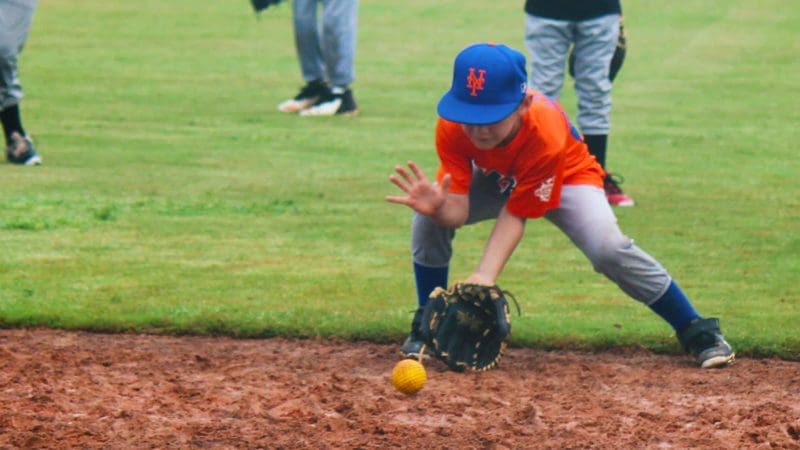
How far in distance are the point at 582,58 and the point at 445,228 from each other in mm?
3237

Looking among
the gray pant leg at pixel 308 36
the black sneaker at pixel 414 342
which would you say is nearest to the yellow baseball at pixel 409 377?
the black sneaker at pixel 414 342

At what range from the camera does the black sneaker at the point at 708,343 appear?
573 centimetres

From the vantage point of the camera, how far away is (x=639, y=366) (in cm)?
582

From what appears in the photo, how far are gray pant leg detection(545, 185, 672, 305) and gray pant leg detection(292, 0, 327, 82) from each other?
6647mm

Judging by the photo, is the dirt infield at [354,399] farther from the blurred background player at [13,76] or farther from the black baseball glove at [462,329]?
the blurred background player at [13,76]


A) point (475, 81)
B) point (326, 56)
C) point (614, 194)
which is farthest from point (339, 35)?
point (475, 81)

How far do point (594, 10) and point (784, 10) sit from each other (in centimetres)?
1173

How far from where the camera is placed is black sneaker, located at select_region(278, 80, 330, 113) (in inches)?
485

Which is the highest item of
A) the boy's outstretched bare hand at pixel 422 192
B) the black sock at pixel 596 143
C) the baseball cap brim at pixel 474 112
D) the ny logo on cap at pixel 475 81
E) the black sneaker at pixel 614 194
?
the ny logo on cap at pixel 475 81

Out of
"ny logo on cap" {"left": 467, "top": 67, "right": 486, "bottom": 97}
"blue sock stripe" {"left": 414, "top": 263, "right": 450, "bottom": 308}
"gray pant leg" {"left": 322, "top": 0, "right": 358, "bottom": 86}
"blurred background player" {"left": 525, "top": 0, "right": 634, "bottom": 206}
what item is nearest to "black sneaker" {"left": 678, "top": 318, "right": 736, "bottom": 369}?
"blue sock stripe" {"left": 414, "top": 263, "right": 450, "bottom": 308}

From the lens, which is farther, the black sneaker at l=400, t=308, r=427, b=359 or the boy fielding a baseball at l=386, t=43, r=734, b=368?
the black sneaker at l=400, t=308, r=427, b=359

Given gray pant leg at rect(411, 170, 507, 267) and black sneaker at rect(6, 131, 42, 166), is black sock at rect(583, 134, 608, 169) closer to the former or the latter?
gray pant leg at rect(411, 170, 507, 267)

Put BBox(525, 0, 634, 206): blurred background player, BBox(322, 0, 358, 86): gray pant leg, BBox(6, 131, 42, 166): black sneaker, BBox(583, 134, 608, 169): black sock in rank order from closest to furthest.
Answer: BBox(525, 0, 634, 206): blurred background player
BBox(583, 134, 608, 169): black sock
BBox(6, 131, 42, 166): black sneaker
BBox(322, 0, 358, 86): gray pant leg

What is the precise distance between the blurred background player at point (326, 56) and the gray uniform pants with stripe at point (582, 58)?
11.0 feet
